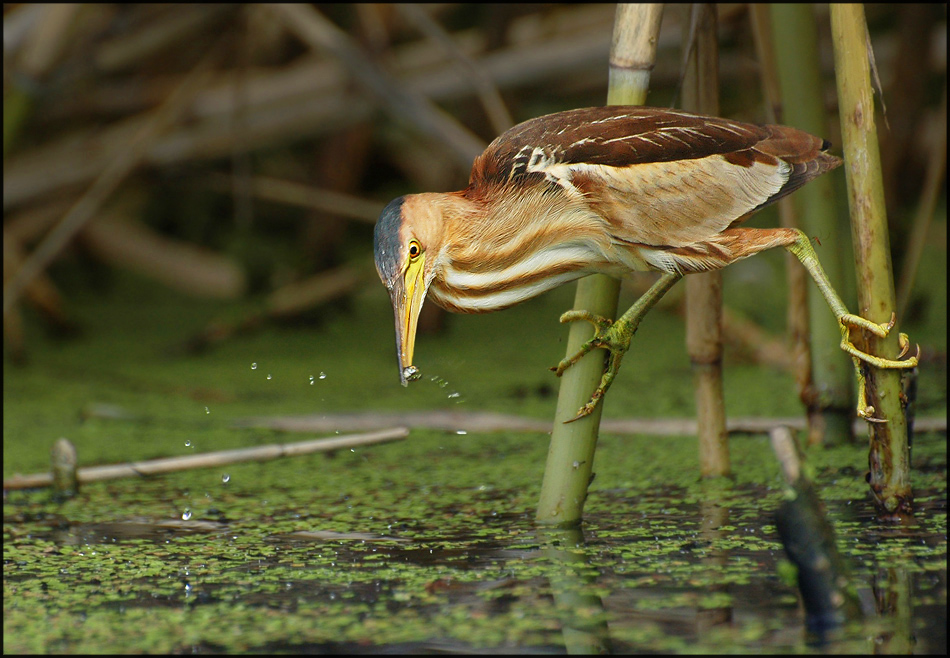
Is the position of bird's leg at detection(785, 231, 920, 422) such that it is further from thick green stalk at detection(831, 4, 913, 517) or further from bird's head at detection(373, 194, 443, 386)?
bird's head at detection(373, 194, 443, 386)

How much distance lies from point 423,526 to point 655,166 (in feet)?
2.17

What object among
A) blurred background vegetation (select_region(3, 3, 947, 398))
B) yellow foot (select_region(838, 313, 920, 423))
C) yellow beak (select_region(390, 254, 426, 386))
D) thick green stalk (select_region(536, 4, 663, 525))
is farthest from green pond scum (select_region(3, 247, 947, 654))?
blurred background vegetation (select_region(3, 3, 947, 398))

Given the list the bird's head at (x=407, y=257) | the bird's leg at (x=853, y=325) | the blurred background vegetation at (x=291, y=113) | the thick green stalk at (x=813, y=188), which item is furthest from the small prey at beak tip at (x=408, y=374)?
the blurred background vegetation at (x=291, y=113)

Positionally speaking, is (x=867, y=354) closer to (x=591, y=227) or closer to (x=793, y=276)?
(x=591, y=227)

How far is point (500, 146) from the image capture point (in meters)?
1.65

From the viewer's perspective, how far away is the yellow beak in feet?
4.86

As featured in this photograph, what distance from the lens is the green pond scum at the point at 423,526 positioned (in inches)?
51.9

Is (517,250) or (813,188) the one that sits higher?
(813,188)

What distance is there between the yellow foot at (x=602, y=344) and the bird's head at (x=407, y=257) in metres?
0.21

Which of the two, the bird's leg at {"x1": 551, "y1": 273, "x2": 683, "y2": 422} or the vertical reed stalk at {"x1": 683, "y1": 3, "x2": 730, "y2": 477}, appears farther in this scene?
the vertical reed stalk at {"x1": 683, "y1": 3, "x2": 730, "y2": 477}

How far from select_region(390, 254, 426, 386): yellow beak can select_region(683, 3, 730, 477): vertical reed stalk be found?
559 millimetres

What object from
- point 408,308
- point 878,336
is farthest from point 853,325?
point 408,308

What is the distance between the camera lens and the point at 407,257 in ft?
4.91

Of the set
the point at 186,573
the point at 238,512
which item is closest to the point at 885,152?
the point at 238,512
